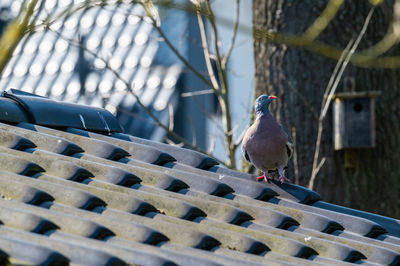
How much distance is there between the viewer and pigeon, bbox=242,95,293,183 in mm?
4473

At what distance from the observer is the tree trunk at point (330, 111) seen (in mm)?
6223

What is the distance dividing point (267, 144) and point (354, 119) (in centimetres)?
196

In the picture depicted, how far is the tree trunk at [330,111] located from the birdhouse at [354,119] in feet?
0.32

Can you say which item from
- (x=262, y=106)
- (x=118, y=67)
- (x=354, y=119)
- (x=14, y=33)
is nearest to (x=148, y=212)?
(x=14, y=33)

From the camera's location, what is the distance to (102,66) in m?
14.0

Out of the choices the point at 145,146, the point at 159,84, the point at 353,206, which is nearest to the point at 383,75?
the point at 353,206

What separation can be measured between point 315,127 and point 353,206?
2.23 ft

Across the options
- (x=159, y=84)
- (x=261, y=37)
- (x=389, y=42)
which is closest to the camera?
(x=261, y=37)

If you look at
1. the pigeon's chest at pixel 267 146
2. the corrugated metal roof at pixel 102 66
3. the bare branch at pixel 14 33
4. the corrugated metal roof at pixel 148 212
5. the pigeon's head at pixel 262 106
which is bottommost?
the corrugated metal roof at pixel 148 212

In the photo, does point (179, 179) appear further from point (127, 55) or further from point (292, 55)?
point (127, 55)

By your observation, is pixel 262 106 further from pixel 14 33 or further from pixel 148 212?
pixel 14 33

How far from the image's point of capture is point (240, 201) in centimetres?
349

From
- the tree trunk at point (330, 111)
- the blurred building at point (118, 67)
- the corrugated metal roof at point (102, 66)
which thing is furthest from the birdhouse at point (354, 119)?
the corrugated metal roof at point (102, 66)

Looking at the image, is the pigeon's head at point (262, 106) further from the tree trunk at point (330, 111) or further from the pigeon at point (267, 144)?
the tree trunk at point (330, 111)
